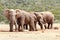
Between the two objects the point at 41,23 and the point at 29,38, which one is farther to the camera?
the point at 41,23

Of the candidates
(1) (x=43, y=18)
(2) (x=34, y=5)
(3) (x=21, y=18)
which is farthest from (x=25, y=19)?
(2) (x=34, y=5)

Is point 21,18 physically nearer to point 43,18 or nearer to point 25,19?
point 25,19

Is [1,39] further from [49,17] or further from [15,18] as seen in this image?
[49,17]

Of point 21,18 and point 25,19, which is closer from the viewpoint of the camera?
point 21,18

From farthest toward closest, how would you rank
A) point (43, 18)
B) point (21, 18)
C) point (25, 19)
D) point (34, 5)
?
point (34, 5)
point (43, 18)
point (25, 19)
point (21, 18)

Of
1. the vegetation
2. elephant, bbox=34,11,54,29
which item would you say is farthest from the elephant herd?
the vegetation

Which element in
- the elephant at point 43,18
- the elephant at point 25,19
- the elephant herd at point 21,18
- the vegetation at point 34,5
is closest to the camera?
the elephant herd at point 21,18

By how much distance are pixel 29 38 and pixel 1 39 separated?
1416 millimetres

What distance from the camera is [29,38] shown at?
15016mm

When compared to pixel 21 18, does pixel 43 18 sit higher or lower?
lower

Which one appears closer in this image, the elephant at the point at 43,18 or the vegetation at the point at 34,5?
the elephant at the point at 43,18

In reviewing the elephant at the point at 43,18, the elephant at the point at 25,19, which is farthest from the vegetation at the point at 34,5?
the elephant at the point at 25,19

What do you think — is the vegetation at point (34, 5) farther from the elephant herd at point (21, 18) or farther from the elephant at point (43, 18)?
the elephant herd at point (21, 18)

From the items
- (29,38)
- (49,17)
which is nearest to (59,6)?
(49,17)
